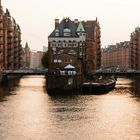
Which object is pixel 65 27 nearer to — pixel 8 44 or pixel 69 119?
pixel 8 44

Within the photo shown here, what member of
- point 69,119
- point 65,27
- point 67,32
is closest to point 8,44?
point 65,27

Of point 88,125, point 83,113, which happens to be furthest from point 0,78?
point 88,125

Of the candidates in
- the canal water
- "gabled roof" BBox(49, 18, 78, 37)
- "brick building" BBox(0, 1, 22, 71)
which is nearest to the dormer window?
"gabled roof" BBox(49, 18, 78, 37)

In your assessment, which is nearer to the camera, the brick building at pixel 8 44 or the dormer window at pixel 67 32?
the dormer window at pixel 67 32

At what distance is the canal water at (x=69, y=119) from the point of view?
5153cm

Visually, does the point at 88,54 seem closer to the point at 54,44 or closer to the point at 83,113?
the point at 54,44

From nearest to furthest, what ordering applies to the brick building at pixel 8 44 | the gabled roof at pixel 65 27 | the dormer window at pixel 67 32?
the dormer window at pixel 67 32, the gabled roof at pixel 65 27, the brick building at pixel 8 44

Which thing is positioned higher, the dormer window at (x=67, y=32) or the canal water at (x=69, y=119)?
the dormer window at (x=67, y=32)

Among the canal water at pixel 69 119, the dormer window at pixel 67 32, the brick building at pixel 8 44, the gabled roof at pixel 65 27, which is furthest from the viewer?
the brick building at pixel 8 44

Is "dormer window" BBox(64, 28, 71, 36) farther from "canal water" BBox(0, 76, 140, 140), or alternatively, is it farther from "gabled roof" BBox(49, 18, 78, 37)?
"canal water" BBox(0, 76, 140, 140)

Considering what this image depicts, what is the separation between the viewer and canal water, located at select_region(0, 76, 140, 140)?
51531mm

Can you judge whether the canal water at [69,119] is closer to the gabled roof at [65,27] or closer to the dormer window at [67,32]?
the dormer window at [67,32]

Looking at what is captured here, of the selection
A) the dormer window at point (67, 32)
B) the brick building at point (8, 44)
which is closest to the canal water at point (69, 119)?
the dormer window at point (67, 32)

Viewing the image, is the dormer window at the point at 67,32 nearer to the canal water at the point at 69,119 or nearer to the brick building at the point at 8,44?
the brick building at the point at 8,44
